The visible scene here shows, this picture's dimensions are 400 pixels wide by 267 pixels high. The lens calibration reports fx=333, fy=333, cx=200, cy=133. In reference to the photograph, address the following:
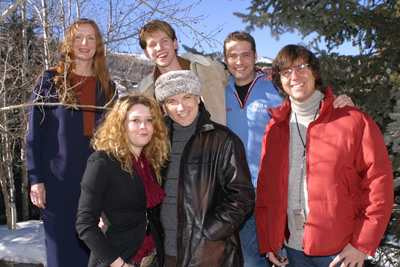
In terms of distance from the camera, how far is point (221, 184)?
2.15 m

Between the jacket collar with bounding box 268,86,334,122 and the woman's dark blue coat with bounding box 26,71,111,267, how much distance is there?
1.67m

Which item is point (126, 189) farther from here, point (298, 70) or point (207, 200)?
point (298, 70)

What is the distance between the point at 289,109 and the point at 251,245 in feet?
3.92

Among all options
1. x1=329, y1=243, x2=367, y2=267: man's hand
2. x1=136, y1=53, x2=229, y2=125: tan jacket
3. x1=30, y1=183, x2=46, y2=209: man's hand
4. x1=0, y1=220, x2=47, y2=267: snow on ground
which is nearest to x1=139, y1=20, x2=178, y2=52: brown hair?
x1=136, y1=53, x2=229, y2=125: tan jacket

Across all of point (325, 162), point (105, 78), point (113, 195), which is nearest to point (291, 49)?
point (325, 162)

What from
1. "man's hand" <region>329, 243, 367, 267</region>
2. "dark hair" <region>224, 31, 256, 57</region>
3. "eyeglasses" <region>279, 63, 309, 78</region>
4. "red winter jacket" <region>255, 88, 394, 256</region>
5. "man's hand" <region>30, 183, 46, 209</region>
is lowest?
"man's hand" <region>329, 243, 367, 267</region>

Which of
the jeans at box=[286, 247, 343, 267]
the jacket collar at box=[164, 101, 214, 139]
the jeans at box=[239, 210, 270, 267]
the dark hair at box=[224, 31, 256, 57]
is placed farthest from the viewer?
the dark hair at box=[224, 31, 256, 57]

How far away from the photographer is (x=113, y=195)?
204 cm

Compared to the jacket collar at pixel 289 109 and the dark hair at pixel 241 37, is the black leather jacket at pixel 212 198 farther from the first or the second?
the dark hair at pixel 241 37

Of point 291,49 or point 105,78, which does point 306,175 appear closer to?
point 291,49

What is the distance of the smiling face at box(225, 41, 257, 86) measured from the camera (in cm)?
299

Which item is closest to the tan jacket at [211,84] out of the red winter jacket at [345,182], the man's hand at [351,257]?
the red winter jacket at [345,182]

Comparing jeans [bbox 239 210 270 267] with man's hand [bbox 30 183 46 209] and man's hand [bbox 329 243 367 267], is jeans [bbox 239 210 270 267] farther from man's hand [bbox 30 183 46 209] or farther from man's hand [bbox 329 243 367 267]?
man's hand [bbox 30 183 46 209]

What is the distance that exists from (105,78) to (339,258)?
2436 mm
